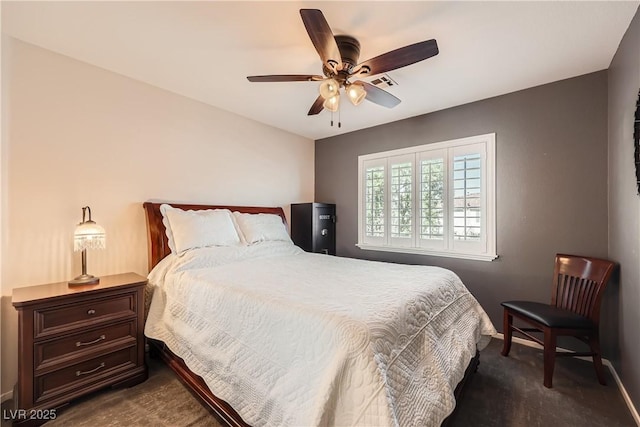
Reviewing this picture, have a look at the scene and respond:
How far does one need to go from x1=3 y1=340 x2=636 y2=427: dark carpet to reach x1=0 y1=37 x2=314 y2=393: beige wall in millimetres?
778

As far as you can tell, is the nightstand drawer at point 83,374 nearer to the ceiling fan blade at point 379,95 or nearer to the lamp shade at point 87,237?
the lamp shade at point 87,237

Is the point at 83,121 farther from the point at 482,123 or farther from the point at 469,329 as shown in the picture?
the point at 482,123

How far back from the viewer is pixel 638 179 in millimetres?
1664

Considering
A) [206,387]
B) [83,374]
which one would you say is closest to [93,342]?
[83,374]

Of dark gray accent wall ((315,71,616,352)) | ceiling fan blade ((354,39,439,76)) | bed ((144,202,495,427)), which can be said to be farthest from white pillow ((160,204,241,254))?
dark gray accent wall ((315,71,616,352))

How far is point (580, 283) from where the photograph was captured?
228 centimetres

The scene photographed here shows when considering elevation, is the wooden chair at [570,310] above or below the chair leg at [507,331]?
above

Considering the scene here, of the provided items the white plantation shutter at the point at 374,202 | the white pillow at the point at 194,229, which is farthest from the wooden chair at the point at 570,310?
the white pillow at the point at 194,229

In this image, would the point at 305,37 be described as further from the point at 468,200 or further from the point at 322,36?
the point at 468,200

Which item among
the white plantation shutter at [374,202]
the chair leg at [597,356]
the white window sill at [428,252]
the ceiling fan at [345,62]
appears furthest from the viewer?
the white plantation shutter at [374,202]

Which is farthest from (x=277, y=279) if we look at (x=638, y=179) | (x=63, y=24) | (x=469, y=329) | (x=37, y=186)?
(x=638, y=179)

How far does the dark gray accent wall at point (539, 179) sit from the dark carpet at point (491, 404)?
65 centimetres

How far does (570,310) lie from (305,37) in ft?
10.2

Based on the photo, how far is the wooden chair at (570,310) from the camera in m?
2.03
